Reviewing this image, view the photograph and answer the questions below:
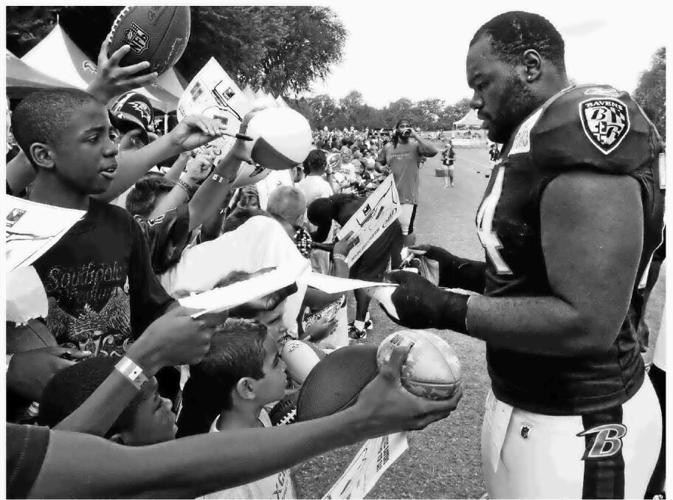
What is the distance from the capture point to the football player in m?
1.48

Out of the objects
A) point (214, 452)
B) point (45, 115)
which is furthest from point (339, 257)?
point (214, 452)

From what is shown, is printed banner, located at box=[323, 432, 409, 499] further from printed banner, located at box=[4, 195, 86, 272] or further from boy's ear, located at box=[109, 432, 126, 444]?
printed banner, located at box=[4, 195, 86, 272]

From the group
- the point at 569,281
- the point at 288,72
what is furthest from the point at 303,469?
the point at 288,72

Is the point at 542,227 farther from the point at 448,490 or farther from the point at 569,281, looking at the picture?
the point at 448,490

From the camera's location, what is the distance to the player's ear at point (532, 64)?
1782 mm

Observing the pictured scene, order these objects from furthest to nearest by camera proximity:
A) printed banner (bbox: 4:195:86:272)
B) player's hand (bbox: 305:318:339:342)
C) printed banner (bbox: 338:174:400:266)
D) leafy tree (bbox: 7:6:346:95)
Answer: leafy tree (bbox: 7:6:346:95)
player's hand (bbox: 305:318:339:342)
printed banner (bbox: 338:174:400:266)
printed banner (bbox: 4:195:86:272)

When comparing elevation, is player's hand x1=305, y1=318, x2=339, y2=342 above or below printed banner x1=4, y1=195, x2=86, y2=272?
below

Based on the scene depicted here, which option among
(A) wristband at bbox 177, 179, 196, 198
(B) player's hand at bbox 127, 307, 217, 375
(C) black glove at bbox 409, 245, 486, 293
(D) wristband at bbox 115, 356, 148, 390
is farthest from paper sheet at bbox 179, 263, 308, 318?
(A) wristband at bbox 177, 179, 196, 198

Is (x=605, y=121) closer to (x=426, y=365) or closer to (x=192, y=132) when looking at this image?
(x=426, y=365)

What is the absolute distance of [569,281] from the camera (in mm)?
1495

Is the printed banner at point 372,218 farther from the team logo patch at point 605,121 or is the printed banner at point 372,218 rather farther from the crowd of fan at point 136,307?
the team logo patch at point 605,121

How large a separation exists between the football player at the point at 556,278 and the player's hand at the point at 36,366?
1065 mm

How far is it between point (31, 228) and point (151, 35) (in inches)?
68.3

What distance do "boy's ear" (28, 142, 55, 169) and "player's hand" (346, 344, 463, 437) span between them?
4.94ft
